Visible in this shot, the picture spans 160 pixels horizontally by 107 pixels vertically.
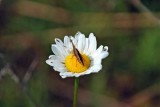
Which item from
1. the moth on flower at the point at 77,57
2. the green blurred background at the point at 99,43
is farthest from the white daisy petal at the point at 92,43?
the green blurred background at the point at 99,43

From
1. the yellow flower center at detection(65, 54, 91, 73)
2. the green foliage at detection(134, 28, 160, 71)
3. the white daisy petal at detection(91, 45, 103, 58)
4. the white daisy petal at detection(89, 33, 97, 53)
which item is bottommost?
the yellow flower center at detection(65, 54, 91, 73)

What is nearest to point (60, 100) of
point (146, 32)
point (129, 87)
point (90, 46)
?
point (129, 87)

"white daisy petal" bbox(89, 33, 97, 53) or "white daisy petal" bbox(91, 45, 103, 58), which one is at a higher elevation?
"white daisy petal" bbox(89, 33, 97, 53)

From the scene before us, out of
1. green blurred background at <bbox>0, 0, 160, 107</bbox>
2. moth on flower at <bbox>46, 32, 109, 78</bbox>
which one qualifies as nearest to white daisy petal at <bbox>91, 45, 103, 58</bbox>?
moth on flower at <bbox>46, 32, 109, 78</bbox>

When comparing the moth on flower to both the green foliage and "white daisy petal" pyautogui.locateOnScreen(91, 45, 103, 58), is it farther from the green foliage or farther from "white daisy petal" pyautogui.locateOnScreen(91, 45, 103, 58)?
the green foliage

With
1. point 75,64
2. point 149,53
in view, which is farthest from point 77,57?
point 149,53

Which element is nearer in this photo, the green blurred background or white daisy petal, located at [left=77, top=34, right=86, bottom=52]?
white daisy petal, located at [left=77, top=34, right=86, bottom=52]

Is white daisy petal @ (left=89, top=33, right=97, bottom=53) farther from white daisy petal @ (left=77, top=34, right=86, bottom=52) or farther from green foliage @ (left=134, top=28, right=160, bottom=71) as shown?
green foliage @ (left=134, top=28, right=160, bottom=71)

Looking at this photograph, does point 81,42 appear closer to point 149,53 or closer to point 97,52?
point 97,52
